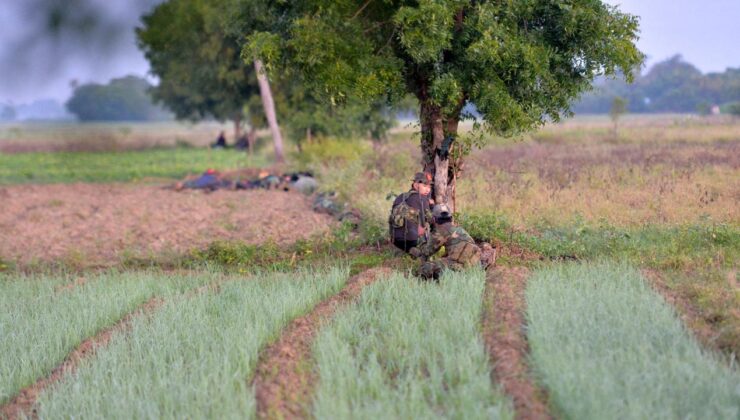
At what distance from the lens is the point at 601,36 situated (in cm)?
1073

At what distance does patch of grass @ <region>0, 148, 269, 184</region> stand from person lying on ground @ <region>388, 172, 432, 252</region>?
2013cm

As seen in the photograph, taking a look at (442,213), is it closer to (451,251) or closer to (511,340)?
(451,251)

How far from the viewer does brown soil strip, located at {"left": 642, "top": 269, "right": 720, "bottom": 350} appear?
6.88 metres

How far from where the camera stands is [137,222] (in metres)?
17.0

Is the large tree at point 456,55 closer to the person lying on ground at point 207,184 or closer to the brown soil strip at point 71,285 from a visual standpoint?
the brown soil strip at point 71,285

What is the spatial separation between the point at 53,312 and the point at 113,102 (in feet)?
133

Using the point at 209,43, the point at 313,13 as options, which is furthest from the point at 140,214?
the point at 209,43

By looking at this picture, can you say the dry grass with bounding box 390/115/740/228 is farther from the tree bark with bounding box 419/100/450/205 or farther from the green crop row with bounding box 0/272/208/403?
the green crop row with bounding box 0/272/208/403

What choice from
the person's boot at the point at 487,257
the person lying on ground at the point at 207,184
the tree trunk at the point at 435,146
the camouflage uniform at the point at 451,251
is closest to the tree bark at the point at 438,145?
the tree trunk at the point at 435,146

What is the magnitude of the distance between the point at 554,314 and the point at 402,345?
1.51 m

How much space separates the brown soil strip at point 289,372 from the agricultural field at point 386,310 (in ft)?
0.09

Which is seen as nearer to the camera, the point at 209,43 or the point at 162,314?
the point at 162,314

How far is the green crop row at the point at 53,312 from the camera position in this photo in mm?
7352

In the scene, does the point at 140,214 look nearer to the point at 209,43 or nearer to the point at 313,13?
the point at 313,13
